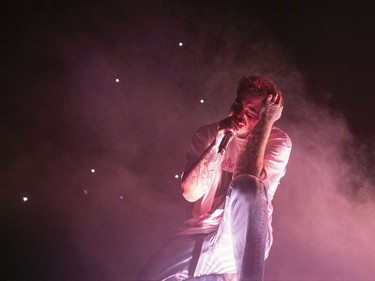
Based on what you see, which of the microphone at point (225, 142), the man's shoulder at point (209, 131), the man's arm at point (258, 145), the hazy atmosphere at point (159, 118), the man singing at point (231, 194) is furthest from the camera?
the hazy atmosphere at point (159, 118)

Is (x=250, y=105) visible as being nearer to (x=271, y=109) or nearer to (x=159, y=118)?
(x=271, y=109)

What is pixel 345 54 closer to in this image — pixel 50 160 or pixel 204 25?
pixel 204 25

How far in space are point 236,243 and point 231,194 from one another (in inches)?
10.2

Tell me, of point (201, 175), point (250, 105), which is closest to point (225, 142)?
point (201, 175)

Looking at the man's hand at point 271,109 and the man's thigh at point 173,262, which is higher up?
the man's hand at point 271,109

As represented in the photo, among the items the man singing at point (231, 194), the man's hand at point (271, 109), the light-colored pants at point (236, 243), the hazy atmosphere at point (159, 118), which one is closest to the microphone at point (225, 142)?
the man singing at point (231, 194)

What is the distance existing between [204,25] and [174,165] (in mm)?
1664

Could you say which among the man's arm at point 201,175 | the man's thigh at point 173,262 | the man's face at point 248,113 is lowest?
the man's thigh at point 173,262

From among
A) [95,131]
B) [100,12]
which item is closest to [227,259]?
[95,131]

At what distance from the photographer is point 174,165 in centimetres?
484

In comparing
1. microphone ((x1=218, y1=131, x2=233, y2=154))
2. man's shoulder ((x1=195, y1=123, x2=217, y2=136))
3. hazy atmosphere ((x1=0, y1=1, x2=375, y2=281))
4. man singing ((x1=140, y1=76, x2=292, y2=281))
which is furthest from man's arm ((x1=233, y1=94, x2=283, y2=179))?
Result: hazy atmosphere ((x1=0, y1=1, x2=375, y2=281))

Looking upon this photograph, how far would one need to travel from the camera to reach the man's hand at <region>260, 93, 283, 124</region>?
2773 mm

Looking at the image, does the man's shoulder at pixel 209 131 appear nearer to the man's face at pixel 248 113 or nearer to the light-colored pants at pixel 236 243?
the man's face at pixel 248 113

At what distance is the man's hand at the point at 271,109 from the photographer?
2773mm
